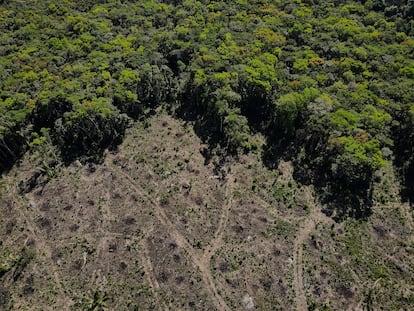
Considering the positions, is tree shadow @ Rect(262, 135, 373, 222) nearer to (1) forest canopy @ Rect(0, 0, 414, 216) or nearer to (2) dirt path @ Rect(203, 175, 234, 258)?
(1) forest canopy @ Rect(0, 0, 414, 216)

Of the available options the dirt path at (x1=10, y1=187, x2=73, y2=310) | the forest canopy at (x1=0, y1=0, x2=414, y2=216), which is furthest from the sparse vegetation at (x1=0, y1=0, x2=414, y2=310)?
the forest canopy at (x1=0, y1=0, x2=414, y2=216)

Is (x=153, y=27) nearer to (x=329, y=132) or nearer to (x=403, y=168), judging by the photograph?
(x=329, y=132)

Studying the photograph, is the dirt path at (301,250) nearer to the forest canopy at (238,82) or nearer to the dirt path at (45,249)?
the forest canopy at (238,82)

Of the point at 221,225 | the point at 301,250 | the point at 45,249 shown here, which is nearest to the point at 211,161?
the point at 221,225

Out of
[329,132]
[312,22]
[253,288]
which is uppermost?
[312,22]

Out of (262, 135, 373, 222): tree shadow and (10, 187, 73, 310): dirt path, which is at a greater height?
(262, 135, 373, 222): tree shadow

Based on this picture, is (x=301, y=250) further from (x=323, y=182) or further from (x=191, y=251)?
(x=191, y=251)

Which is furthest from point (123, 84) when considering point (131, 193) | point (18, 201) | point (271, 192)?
point (271, 192)
